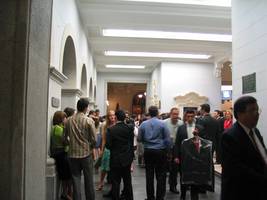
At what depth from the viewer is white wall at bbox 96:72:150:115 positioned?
20297 mm

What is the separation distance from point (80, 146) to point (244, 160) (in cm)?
283

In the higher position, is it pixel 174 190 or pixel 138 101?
Answer: pixel 138 101

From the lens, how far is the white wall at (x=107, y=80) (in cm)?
2030

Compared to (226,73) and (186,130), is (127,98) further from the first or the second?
(186,130)

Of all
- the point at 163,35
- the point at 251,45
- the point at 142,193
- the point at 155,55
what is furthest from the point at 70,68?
the point at 155,55

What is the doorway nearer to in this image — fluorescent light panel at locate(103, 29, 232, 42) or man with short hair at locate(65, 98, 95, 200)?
fluorescent light panel at locate(103, 29, 232, 42)

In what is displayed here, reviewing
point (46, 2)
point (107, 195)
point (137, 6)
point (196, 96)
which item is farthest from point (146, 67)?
point (46, 2)

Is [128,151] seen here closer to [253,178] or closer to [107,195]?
[107,195]

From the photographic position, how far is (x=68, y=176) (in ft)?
17.6

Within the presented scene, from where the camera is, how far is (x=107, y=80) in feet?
67.6

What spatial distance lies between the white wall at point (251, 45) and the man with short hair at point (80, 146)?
9.11ft

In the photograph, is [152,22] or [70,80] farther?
[152,22]

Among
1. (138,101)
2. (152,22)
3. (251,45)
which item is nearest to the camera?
(251,45)

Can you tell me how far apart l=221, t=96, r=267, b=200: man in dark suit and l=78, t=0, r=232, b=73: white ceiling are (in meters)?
6.27
